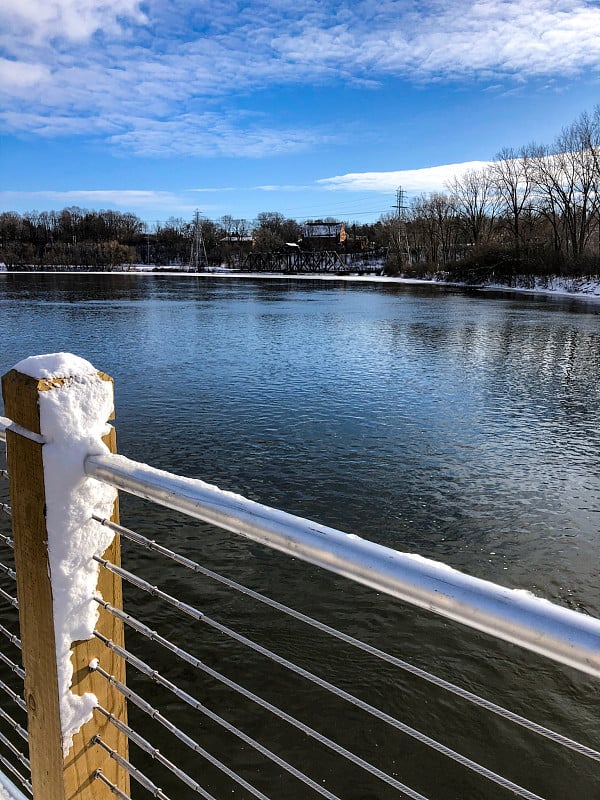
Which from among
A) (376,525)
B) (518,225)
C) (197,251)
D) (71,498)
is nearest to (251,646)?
(71,498)

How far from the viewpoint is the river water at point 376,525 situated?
3.40 m

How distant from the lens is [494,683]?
12.6 feet

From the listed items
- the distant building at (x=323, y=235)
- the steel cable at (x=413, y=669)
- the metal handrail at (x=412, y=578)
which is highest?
the distant building at (x=323, y=235)

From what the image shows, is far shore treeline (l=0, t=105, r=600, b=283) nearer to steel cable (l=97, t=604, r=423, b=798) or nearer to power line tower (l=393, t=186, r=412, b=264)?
power line tower (l=393, t=186, r=412, b=264)

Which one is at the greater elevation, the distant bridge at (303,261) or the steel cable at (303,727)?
the distant bridge at (303,261)

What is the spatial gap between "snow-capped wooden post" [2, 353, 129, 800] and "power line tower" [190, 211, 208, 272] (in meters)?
97.9

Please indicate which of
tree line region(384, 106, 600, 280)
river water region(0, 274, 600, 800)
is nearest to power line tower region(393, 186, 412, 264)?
tree line region(384, 106, 600, 280)

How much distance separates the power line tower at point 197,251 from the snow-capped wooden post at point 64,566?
97.9m

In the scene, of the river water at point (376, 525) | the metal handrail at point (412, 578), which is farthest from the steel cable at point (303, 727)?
the river water at point (376, 525)

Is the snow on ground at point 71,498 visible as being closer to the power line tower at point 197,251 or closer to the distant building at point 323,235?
the power line tower at point 197,251

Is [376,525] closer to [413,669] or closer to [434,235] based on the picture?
[413,669]

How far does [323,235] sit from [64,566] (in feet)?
391

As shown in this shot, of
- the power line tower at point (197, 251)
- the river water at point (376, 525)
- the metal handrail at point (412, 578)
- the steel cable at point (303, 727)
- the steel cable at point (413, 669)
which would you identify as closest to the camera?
the metal handrail at point (412, 578)

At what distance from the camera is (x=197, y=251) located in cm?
9838
